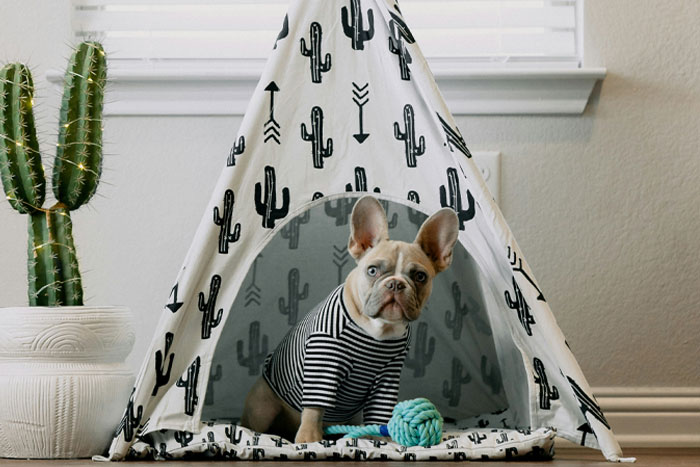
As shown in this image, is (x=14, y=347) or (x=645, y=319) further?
(x=645, y=319)

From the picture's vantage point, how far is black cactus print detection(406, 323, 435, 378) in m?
1.56

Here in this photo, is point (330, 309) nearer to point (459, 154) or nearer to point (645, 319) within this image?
point (459, 154)

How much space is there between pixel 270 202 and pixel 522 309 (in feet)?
1.40

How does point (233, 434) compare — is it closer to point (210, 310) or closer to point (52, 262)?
point (210, 310)

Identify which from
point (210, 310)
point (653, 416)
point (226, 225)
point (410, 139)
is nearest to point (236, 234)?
point (226, 225)

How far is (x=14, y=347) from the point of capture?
1.16 m

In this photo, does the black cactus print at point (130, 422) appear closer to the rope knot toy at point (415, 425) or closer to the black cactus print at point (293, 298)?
the rope knot toy at point (415, 425)

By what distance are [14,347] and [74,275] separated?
5.7 inches

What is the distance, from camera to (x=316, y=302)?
1579 millimetres

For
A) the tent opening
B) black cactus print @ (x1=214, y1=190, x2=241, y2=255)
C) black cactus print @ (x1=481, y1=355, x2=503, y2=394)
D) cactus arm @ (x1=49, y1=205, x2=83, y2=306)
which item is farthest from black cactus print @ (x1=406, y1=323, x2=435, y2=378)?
cactus arm @ (x1=49, y1=205, x2=83, y2=306)

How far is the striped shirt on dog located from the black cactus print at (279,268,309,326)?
27cm

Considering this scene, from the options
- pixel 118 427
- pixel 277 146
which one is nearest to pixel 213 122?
pixel 277 146

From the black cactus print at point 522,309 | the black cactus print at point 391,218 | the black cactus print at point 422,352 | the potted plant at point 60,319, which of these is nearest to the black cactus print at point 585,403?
the black cactus print at point 522,309

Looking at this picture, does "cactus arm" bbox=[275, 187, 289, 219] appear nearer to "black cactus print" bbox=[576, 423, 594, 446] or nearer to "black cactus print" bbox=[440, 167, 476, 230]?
"black cactus print" bbox=[440, 167, 476, 230]
